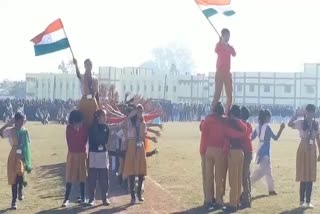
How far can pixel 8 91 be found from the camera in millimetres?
107500

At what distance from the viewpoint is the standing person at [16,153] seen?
10945 mm

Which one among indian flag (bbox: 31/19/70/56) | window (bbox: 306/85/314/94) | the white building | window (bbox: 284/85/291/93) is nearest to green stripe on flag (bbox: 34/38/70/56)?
indian flag (bbox: 31/19/70/56)

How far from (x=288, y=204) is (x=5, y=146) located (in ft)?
49.1

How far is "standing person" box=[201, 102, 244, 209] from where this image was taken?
429 inches

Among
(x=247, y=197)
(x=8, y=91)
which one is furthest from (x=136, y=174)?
(x=8, y=91)

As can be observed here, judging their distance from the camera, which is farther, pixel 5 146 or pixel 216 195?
pixel 5 146

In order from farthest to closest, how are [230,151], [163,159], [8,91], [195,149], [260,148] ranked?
[8,91] → [195,149] → [163,159] → [260,148] → [230,151]

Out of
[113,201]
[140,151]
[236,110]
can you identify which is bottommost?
[113,201]

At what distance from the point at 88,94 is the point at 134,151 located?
55.4 inches

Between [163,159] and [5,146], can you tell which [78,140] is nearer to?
[163,159]

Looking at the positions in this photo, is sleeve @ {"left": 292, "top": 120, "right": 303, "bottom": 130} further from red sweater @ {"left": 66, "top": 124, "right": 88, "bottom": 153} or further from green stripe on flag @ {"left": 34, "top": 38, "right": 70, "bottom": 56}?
green stripe on flag @ {"left": 34, "top": 38, "right": 70, "bottom": 56}

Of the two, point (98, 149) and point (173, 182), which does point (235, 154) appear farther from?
point (173, 182)

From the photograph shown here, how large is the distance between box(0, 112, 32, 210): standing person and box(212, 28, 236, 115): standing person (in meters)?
3.62

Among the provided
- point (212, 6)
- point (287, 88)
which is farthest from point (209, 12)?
point (287, 88)
